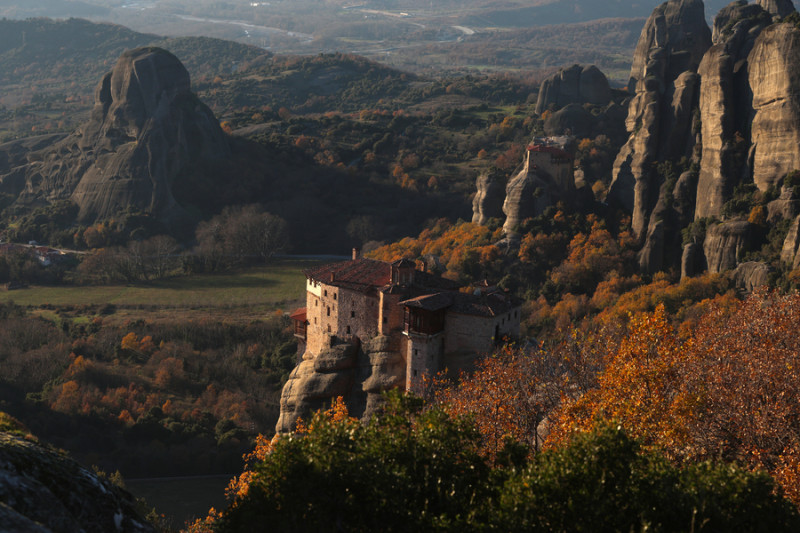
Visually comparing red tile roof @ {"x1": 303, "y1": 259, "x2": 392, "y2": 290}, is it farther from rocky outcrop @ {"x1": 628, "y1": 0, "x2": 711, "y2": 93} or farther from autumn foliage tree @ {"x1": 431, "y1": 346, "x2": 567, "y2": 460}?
rocky outcrop @ {"x1": 628, "y1": 0, "x2": 711, "y2": 93}

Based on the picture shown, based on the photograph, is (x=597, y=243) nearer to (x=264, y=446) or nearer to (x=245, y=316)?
(x=245, y=316)

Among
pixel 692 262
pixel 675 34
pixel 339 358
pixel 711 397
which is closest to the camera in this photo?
pixel 711 397

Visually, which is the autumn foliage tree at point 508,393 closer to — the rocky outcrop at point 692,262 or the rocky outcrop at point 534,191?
the rocky outcrop at point 692,262

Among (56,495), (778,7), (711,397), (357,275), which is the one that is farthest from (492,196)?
(56,495)

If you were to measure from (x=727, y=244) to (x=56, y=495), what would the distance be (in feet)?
174

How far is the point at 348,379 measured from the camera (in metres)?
48.0

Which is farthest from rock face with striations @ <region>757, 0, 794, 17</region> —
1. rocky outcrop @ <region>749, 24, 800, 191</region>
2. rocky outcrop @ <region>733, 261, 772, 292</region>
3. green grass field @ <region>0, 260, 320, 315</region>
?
green grass field @ <region>0, 260, 320, 315</region>

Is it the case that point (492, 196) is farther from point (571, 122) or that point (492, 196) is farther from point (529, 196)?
point (571, 122)

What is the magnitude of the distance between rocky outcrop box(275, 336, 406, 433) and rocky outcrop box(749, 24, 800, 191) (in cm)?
3420

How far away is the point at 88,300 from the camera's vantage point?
87938 mm

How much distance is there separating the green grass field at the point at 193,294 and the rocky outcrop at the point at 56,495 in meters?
57.7

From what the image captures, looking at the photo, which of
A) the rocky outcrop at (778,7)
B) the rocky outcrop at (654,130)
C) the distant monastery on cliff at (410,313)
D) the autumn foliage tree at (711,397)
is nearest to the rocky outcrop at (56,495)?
the autumn foliage tree at (711,397)

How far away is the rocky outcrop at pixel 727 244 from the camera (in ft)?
209

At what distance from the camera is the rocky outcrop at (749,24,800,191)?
6391 cm
